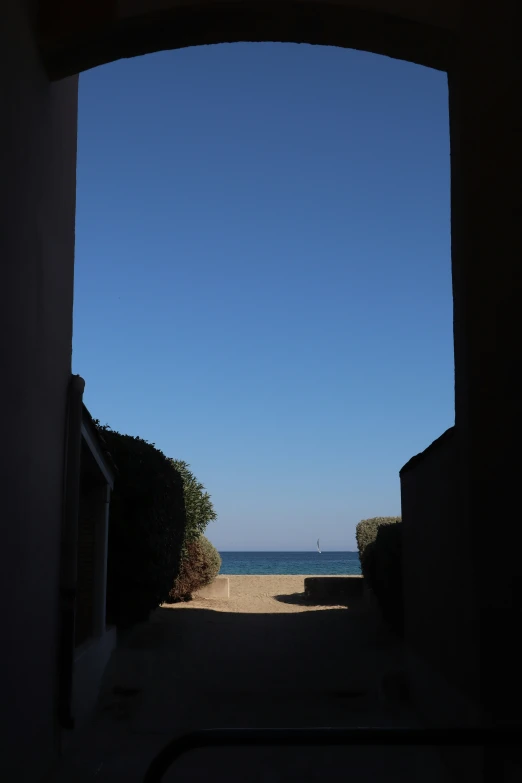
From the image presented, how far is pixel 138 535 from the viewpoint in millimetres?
10172

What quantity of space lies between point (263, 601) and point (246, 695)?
8.41m

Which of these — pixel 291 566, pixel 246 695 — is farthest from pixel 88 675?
pixel 291 566

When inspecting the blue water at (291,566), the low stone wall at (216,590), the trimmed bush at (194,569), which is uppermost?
the trimmed bush at (194,569)

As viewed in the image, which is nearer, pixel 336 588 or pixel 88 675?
pixel 88 675

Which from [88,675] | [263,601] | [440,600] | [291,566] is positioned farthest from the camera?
[291,566]

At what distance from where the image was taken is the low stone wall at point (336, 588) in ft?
52.4

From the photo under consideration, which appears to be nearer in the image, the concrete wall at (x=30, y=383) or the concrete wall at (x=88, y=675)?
the concrete wall at (x=30, y=383)

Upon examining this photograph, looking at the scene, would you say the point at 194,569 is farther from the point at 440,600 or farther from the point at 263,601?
the point at 440,600

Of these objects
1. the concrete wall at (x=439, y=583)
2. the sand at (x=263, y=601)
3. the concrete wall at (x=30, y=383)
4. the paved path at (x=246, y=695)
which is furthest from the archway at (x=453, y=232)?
the sand at (x=263, y=601)

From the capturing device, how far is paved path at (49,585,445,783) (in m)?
5.86

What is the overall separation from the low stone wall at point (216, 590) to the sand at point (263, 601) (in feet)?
0.81

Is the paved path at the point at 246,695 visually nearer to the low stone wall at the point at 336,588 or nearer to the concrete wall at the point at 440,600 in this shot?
the concrete wall at the point at 440,600

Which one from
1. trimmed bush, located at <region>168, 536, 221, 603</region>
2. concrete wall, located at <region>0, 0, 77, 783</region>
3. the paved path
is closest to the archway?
concrete wall, located at <region>0, 0, 77, 783</region>

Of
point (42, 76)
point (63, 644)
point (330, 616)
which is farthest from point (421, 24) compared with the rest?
point (330, 616)
